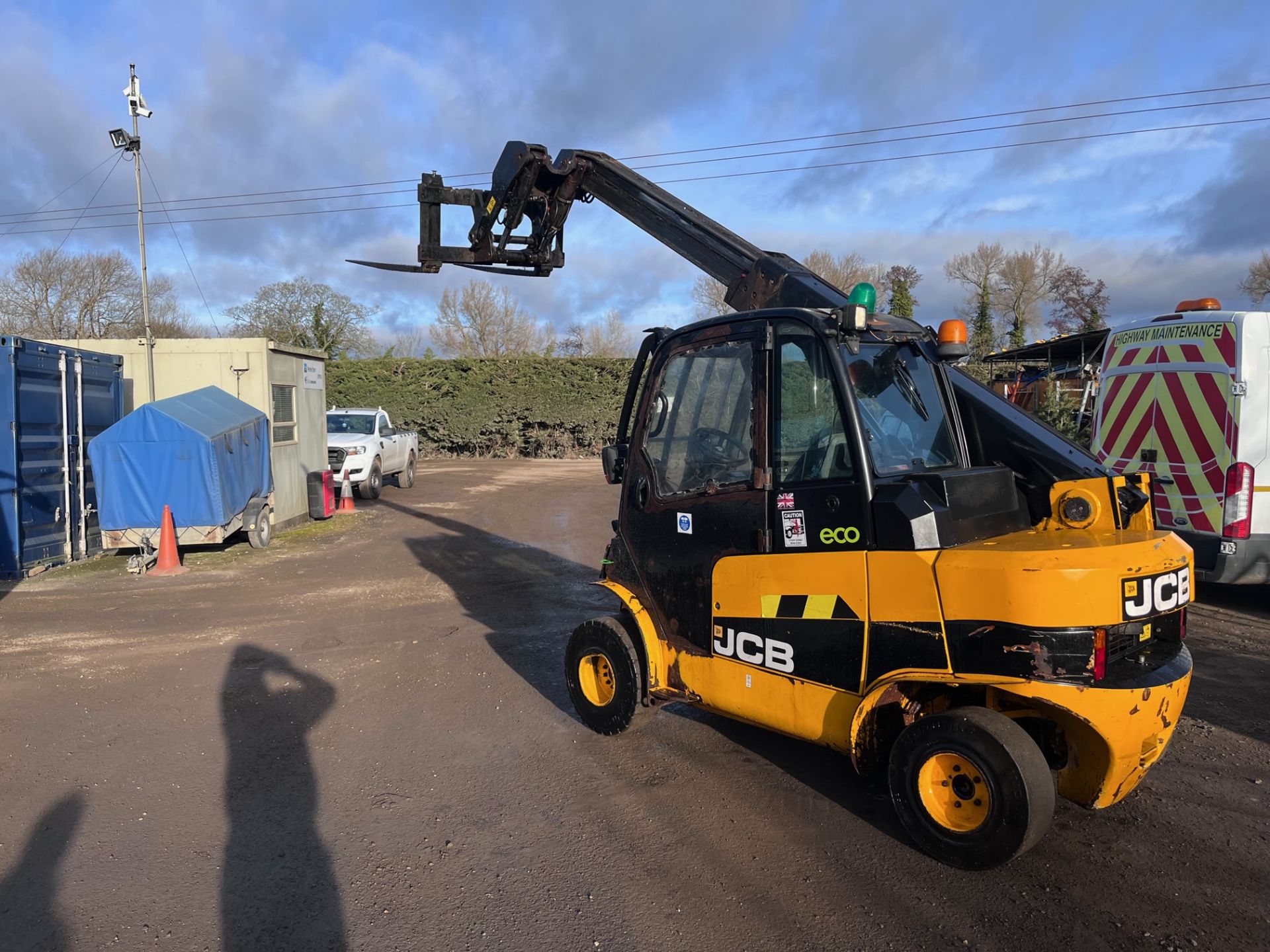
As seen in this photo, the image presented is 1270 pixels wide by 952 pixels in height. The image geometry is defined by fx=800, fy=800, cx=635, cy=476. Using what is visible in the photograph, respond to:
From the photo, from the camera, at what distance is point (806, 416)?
3740mm

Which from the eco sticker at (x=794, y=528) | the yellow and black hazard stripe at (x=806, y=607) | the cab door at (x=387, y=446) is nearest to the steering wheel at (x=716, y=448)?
the eco sticker at (x=794, y=528)

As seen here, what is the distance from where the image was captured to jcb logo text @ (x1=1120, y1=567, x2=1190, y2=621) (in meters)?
3.08

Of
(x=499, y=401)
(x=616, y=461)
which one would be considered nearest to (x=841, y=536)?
(x=616, y=461)

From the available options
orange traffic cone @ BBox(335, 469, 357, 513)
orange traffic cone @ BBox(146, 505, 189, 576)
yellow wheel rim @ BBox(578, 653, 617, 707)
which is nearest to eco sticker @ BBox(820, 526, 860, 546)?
yellow wheel rim @ BBox(578, 653, 617, 707)

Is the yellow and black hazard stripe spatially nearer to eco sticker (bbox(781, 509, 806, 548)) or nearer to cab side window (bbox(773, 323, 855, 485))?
eco sticker (bbox(781, 509, 806, 548))

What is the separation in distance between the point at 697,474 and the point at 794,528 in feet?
2.57

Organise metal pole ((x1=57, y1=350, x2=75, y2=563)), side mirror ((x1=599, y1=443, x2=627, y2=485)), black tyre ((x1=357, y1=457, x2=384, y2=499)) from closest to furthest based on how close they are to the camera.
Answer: side mirror ((x1=599, y1=443, x2=627, y2=485)) < metal pole ((x1=57, y1=350, x2=75, y2=563)) < black tyre ((x1=357, y1=457, x2=384, y2=499))

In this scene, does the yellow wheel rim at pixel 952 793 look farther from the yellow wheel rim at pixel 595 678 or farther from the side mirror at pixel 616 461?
the side mirror at pixel 616 461

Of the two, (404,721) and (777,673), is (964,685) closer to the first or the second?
(777,673)

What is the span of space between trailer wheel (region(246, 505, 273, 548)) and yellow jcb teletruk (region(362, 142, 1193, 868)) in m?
8.06

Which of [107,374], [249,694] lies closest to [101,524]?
[107,374]

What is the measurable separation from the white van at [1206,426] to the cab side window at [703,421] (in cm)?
443

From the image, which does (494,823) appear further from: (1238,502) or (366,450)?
(366,450)

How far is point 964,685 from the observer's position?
3.35 metres
